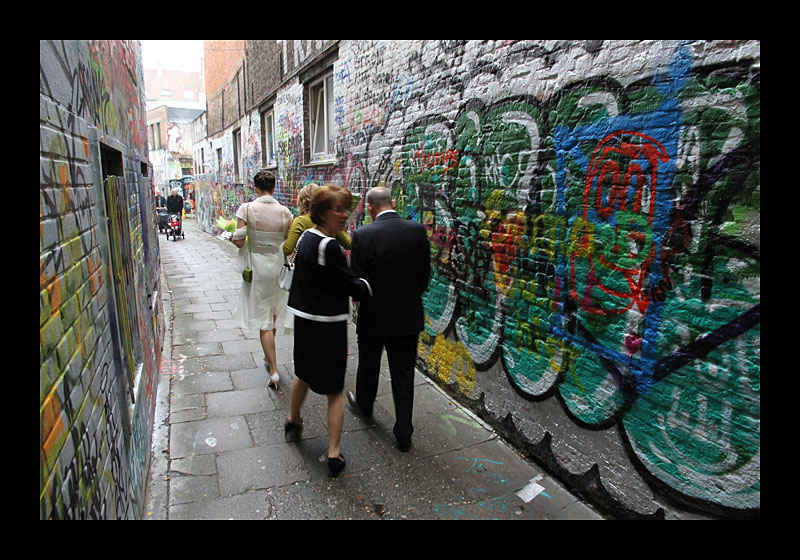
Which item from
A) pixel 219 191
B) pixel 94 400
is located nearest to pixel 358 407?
pixel 94 400

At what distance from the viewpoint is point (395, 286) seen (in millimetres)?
3475

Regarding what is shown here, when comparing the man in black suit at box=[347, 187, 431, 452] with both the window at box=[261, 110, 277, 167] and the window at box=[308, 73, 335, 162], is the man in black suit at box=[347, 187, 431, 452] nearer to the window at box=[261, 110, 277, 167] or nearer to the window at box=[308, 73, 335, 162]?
the window at box=[308, 73, 335, 162]

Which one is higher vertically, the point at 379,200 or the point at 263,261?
the point at 379,200

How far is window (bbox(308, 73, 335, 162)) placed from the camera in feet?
26.1

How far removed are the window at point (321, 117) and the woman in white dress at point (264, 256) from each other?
11.3 ft

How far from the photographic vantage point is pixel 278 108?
10.0 meters

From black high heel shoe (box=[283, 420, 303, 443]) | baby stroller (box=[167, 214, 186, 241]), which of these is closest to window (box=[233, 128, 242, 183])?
baby stroller (box=[167, 214, 186, 241])

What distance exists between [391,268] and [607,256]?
1.39 m

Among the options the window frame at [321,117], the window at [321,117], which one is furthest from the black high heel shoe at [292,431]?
the window at [321,117]

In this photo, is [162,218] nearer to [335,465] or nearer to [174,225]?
[174,225]

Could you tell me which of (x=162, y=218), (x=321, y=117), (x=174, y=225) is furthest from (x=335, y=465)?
(x=162, y=218)
